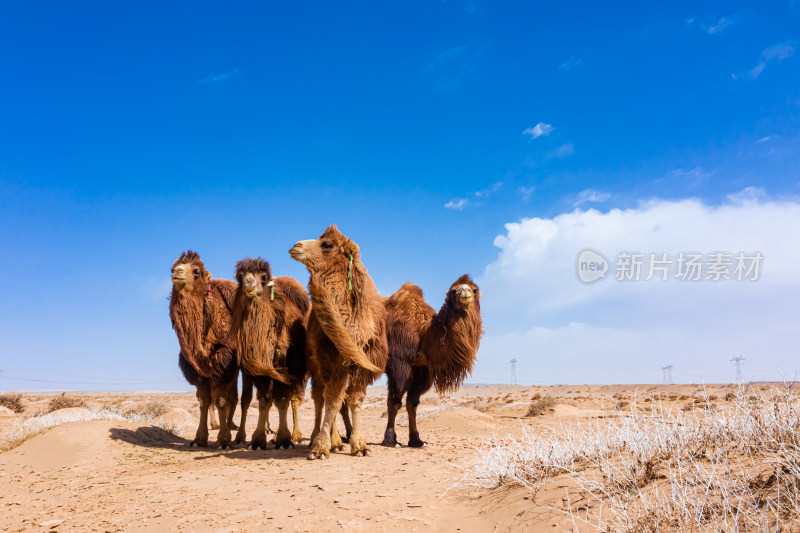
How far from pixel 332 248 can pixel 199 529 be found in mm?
4724

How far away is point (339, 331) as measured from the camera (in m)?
8.62

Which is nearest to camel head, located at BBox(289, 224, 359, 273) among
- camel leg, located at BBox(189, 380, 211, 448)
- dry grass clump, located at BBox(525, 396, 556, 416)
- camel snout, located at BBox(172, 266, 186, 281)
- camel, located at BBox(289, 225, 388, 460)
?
camel, located at BBox(289, 225, 388, 460)

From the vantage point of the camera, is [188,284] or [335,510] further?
[188,284]

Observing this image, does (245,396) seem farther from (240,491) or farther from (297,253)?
(240,491)

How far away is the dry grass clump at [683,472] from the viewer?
3.40 metres

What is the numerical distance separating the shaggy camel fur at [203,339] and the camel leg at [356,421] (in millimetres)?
3182

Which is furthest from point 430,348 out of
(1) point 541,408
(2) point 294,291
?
(1) point 541,408

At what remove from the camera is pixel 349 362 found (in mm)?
8875

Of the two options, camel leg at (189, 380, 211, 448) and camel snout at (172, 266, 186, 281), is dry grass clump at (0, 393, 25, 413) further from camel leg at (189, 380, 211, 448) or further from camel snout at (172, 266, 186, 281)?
camel snout at (172, 266, 186, 281)

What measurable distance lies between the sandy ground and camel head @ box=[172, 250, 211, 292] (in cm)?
324

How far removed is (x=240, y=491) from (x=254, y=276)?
435cm

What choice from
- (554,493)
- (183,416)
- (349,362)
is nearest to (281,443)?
(349,362)

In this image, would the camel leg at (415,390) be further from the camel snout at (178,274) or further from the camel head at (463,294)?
the camel snout at (178,274)

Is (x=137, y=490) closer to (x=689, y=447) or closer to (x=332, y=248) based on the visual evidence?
(x=332, y=248)
